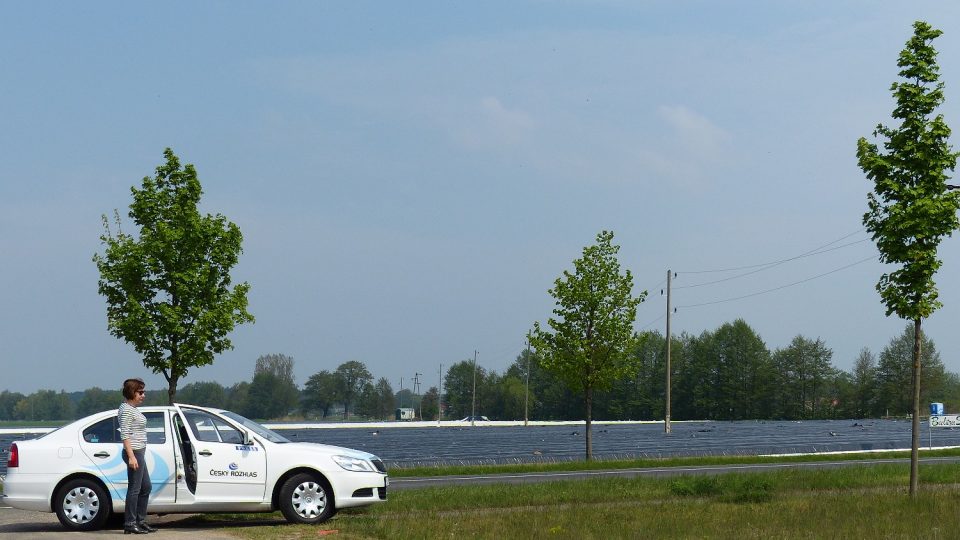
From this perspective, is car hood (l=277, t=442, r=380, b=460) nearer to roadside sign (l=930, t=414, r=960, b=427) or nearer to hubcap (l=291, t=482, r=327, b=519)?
hubcap (l=291, t=482, r=327, b=519)

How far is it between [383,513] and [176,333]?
10744 mm

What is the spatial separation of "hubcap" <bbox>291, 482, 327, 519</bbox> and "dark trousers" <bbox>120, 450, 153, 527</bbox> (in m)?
2.02

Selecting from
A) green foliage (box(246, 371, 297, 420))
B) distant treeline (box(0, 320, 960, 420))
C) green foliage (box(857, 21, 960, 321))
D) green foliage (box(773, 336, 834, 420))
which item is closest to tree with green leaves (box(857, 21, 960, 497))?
green foliage (box(857, 21, 960, 321))

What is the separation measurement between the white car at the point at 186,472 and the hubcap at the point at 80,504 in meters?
0.01

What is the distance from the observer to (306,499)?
1522 centimetres

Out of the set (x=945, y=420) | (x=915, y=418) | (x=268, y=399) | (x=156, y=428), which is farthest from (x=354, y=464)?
(x=268, y=399)

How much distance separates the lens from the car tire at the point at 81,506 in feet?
48.1

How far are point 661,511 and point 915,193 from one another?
719cm

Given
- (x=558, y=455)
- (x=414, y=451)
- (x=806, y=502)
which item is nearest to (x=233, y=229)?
(x=806, y=502)

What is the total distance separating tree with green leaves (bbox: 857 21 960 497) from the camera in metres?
18.9

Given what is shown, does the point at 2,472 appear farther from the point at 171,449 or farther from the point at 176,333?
the point at 171,449

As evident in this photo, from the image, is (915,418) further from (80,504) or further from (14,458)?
(14,458)

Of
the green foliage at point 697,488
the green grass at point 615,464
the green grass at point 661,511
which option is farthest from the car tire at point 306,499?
the green grass at point 615,464

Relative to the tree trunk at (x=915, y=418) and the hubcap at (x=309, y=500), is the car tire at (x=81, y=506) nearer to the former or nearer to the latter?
the hubcap at (x=309, y=500)
